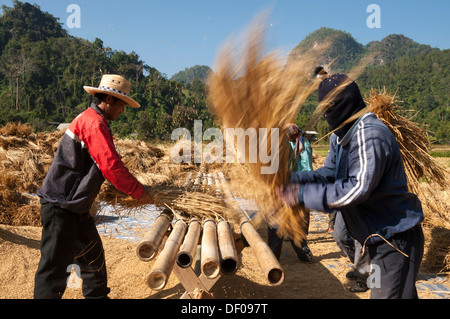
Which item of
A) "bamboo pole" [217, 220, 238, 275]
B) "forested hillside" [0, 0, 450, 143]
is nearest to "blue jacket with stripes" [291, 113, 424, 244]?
"bamboo pole" [217, 220, 238, 275]

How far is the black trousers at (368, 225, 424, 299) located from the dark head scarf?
1.95ft

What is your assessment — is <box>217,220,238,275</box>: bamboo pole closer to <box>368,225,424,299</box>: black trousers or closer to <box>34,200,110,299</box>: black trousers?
<box>368,225,424,299</box>: black trousers

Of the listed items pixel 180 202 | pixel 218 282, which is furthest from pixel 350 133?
pixel 218 282

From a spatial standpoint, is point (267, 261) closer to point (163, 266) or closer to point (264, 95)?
point (163, 266)

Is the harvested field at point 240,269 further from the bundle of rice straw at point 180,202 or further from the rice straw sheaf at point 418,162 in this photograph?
the bundle of rice straw at point 180,202

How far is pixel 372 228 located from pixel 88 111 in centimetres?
190

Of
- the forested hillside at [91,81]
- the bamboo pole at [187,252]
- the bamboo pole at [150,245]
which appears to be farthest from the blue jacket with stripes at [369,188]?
the forested hillside at [91,81]

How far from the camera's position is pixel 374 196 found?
1.53 metres

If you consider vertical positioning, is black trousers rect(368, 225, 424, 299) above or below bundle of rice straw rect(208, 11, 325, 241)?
below

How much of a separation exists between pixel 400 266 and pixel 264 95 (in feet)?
3.51

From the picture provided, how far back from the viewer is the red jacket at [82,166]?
2.11m

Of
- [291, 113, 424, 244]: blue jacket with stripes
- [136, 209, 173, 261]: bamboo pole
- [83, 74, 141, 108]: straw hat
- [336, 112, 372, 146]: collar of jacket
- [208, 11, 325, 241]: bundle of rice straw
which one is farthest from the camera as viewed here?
[83, 74, 141, 108]: straw hat

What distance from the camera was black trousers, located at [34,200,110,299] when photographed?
2111mm

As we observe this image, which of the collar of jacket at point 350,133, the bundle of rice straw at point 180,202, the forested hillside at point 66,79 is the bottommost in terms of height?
the bundle of rice straw at point 180,202
